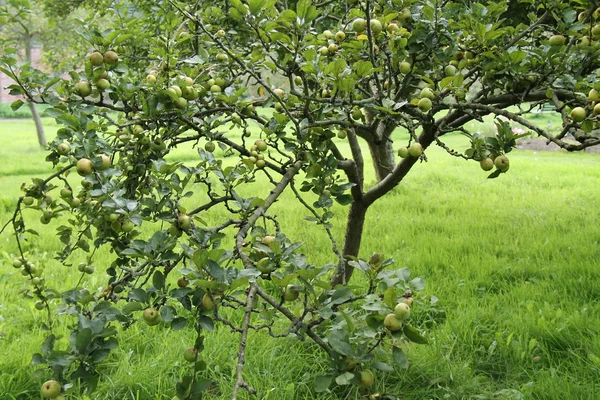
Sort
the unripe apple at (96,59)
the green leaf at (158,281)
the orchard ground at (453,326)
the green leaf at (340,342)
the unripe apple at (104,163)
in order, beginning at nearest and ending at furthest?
the green leaf at (340,342) < the green leaf at (158,281) < the unripe apple at (104,163) < the unripe apple at (96,59) < the orchard ground at (453,326)

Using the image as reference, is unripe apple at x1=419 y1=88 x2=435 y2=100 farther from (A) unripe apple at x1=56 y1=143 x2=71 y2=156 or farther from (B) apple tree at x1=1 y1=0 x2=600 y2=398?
(A) unripe apple at x1=56 y1=143 x2=71 y2=156

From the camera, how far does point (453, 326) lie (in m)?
2.80

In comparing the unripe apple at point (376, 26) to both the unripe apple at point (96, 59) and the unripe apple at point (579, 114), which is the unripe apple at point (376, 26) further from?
the unripe apple at point (96, 59)

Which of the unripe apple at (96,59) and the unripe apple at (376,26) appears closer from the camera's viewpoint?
the unripe apple at (96,59)

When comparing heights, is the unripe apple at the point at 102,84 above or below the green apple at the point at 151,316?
above

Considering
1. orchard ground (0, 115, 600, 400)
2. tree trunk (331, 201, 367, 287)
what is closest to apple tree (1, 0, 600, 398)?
orchard ground (0, 115, 600, 400)

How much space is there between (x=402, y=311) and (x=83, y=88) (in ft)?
3.32

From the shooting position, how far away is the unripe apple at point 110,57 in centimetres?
139

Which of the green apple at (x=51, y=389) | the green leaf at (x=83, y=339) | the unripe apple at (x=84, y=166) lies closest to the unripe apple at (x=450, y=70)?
the unripe apple at (x=84, y=166)

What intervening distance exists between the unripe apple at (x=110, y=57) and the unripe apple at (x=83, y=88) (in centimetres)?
8

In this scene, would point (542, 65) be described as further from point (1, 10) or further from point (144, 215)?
point (1, 10)

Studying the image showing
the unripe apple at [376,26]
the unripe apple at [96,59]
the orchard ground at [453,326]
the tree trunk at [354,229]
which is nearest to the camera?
the unripe apple at [96,59]

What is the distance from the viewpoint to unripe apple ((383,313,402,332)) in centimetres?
108

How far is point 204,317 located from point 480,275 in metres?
2.86
